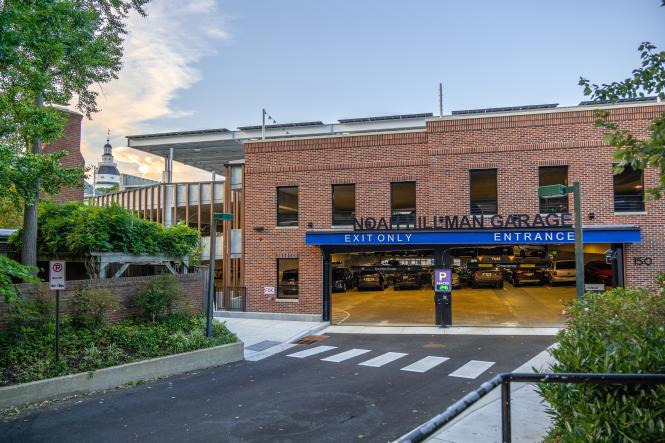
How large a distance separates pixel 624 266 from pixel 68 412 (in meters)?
18.5

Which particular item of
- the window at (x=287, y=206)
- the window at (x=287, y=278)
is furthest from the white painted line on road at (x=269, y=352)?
the window at (x=287, y=206)

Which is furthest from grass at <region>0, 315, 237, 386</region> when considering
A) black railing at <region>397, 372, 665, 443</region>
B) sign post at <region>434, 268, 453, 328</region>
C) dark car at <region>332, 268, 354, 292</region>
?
dark car at <region>332, 268, 354, 292</region>

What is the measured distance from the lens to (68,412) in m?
9.02

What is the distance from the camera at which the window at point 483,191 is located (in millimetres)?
19203

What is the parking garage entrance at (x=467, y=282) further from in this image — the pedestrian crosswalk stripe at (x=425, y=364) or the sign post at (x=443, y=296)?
the pedestrian crosswalk stripe at (x=425, y=364)

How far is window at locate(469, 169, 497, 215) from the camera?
19203 mm

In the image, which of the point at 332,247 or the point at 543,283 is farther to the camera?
the point at 543,283

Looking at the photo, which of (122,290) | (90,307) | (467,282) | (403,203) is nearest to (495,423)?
(90,307)

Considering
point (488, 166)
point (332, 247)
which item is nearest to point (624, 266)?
point (488, 166)

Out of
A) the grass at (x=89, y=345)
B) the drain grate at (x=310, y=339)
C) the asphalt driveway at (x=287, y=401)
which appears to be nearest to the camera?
the asphalt driveway at (x=287, y=401)

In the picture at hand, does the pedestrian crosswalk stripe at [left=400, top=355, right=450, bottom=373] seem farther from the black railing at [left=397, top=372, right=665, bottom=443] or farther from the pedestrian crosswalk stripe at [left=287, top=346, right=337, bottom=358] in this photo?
the black railing at [left=397, top=372, right=665, bottom=443]

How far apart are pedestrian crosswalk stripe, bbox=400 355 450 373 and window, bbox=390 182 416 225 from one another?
752 centimetres

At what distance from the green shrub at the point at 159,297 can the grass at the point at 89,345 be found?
290 millimetres

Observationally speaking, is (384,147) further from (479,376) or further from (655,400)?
(655,400)
